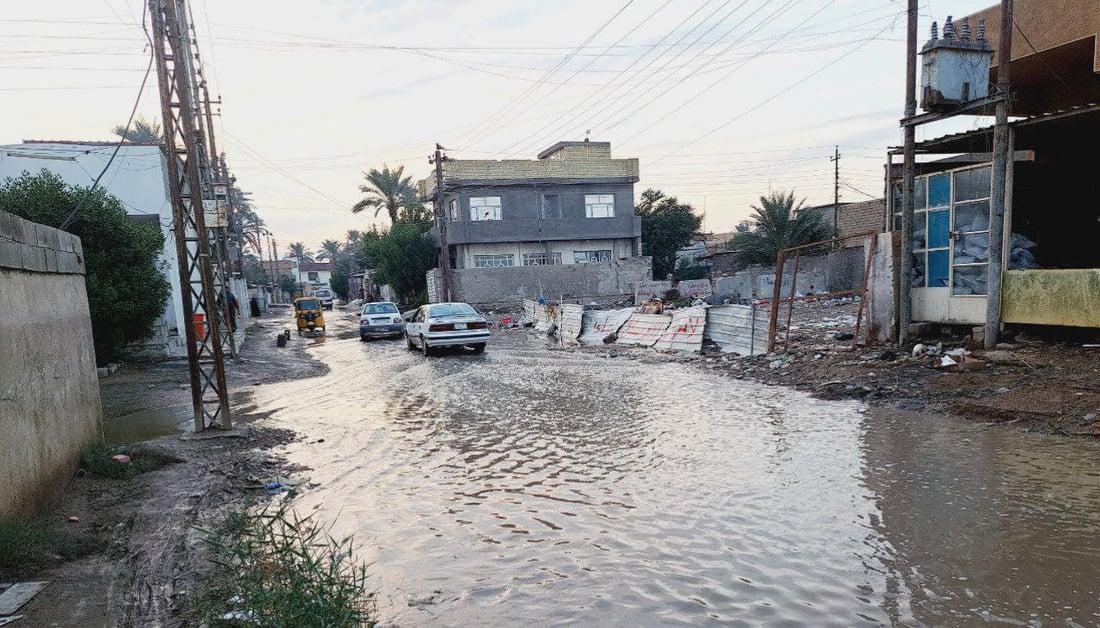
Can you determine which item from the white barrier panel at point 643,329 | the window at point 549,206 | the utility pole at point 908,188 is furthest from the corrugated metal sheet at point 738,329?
the window at point 549,206

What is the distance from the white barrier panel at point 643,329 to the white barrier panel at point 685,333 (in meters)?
0.27

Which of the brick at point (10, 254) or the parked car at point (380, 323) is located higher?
the brick at point (10, 254)

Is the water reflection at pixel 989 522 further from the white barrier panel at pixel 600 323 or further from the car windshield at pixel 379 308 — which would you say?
the car windshield at pixel 379 308

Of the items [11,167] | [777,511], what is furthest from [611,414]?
[11,167]

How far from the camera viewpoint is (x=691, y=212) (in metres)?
46.7

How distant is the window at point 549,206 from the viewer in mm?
39781

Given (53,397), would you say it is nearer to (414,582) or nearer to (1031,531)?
(414,582)

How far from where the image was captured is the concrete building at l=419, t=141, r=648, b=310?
3847 centimetres

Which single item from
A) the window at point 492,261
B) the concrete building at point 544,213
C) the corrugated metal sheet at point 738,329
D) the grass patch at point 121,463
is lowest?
the grass patch at point 121,463

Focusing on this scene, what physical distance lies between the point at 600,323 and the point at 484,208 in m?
19.9

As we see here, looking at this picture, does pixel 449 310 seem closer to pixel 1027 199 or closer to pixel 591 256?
pixel 1027 199

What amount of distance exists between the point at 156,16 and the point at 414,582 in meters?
8.49

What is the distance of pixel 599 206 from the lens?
4066 centimetres

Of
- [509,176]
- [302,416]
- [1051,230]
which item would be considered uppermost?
[509,176]
